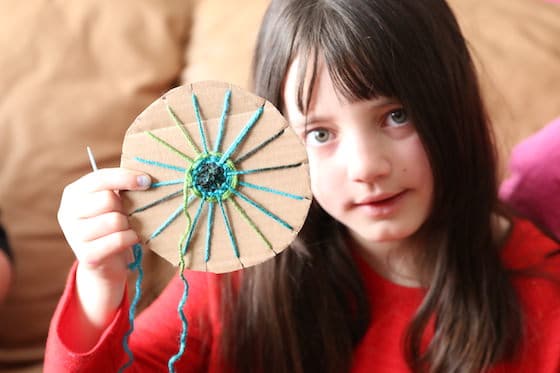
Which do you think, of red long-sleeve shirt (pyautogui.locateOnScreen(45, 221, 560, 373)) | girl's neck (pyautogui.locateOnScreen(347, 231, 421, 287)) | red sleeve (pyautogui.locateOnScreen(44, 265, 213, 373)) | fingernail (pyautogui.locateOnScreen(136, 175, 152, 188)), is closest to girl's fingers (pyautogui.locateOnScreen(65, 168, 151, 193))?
fingernail (pyautogui.locateOnScreen(136, 175, 152, 188))

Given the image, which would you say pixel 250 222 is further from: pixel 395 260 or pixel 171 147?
pixel 395 260

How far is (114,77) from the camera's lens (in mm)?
1139

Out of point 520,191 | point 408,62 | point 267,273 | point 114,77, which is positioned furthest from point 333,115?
point 114,77

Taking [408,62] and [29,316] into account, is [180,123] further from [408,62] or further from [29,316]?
[29,316]

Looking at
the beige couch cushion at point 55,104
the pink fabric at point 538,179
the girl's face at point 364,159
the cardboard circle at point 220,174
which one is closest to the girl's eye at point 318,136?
the girl's face at point 364,159

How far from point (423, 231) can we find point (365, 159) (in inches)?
8.9

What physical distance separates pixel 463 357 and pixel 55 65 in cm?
82

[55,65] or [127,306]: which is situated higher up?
[55,65]

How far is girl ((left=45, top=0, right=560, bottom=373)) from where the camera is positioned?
64 cm

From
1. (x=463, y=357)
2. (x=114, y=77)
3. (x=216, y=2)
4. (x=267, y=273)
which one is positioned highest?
(x=216, y=2)

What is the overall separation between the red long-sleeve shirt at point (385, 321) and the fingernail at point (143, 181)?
27 cm

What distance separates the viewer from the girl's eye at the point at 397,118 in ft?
2.21

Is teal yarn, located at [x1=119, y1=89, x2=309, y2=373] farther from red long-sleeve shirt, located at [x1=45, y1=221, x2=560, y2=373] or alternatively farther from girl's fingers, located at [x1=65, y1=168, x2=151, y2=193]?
red long-sleeve shirt, located at [x1=45, y1=221, x2=560, y2=373]

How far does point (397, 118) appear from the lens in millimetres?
677
